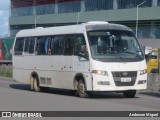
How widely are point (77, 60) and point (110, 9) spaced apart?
55.5 metres

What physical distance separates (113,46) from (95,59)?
37.9 inches

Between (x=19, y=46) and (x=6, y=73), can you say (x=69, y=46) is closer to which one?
(x=19, y=46)

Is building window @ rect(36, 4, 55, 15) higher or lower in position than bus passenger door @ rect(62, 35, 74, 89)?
higher

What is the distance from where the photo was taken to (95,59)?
20.4 m

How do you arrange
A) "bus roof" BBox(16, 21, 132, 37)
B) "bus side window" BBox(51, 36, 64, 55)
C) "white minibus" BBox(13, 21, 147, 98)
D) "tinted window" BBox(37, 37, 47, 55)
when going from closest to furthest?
"white minibus" BBox(13, 21, 147, 98) < "bus roof" BBox(16, 21, 132, 37) < "bus side window" BBox(51, 36, 64, 55) < "tinted window" BBox(37, 37, 47, 55)

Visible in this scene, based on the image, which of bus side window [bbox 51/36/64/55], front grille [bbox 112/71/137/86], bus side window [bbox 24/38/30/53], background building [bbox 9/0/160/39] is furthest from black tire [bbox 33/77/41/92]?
background building [bbox 9/0/160/39]

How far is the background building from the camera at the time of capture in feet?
231

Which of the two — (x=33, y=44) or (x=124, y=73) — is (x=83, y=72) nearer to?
(x=124, y=73)

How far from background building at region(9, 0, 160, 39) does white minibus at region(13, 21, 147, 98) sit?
4455cm

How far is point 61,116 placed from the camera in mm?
14133

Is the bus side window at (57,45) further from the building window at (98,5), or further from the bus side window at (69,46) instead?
the building window at (98,5)

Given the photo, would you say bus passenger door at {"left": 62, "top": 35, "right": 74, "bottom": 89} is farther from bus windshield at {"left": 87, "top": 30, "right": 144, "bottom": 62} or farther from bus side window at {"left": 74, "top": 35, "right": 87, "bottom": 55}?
bus windshield at {"left": 87, "top": 30, "right": 144, "bottom": 62}

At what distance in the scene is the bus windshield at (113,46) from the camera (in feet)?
67.5

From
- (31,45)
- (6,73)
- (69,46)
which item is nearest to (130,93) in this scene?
(69,46)
